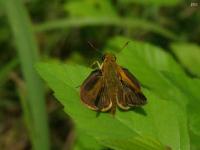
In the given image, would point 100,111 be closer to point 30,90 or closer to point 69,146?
point 30,90

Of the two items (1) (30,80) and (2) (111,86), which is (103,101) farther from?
(1) (30,80)

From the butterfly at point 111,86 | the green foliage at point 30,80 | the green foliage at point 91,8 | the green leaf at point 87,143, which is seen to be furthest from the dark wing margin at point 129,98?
the green foliage at point 91,8

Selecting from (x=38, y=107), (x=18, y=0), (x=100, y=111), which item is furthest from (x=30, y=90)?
(x=100, y=111)

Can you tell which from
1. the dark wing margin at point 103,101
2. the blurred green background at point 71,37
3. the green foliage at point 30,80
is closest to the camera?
the dark wing margin at point 103,101

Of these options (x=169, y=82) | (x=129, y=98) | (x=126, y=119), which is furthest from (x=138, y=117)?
(x=169, y=82)

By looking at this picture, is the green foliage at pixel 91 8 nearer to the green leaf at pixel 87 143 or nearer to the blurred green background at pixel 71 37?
the blurred green background at pixel 71 37

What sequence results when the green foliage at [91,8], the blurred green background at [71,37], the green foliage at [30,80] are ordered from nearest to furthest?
the green foliage at [30,80]
the blurred green background at [71,37]
the green foliage at [91,8]

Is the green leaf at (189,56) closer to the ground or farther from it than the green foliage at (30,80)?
closer to the ground
